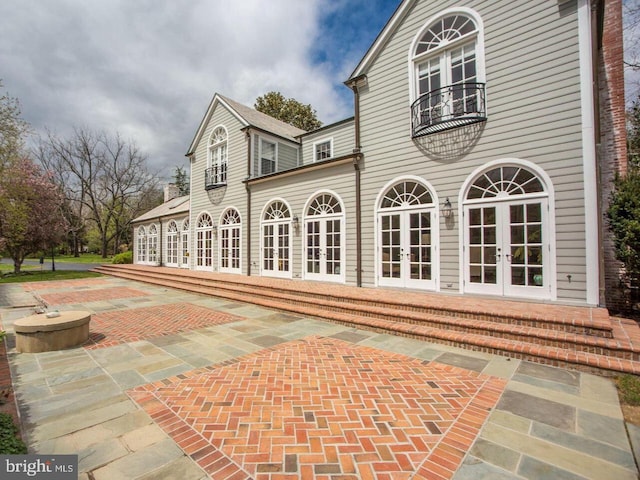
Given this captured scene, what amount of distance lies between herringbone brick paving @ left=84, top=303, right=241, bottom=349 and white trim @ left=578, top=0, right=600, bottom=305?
728 centimetres

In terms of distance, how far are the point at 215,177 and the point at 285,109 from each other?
1407 cm

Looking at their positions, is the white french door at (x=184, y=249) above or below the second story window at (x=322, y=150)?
below

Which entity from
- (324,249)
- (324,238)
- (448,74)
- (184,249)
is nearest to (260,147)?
(324,238)

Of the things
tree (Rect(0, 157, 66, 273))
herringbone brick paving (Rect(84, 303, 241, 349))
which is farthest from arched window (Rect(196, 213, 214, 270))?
tree (Rect(0, 157, 66, 273))

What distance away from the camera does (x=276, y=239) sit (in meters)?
10.8

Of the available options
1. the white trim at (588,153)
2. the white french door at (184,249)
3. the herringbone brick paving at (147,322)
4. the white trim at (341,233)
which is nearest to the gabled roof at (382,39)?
the white trim at (341,233)

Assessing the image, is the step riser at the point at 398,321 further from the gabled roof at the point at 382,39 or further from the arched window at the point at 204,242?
the gabled roof at the point at 382,39

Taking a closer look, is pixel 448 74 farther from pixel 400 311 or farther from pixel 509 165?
pixel 400 311

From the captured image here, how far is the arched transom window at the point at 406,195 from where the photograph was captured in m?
7.34

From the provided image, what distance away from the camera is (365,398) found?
312cm

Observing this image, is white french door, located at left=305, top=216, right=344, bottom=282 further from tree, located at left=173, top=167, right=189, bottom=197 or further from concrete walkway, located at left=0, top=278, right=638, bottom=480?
tree, located at left=173, top=167, right=189, bottom=197

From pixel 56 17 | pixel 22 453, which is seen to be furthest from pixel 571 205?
pixel 56 17

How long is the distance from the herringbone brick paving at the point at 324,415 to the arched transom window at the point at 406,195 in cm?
437

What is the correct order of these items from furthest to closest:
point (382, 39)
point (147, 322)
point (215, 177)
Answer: point (215, 177) → point (382, 39) → point (147, 322)
